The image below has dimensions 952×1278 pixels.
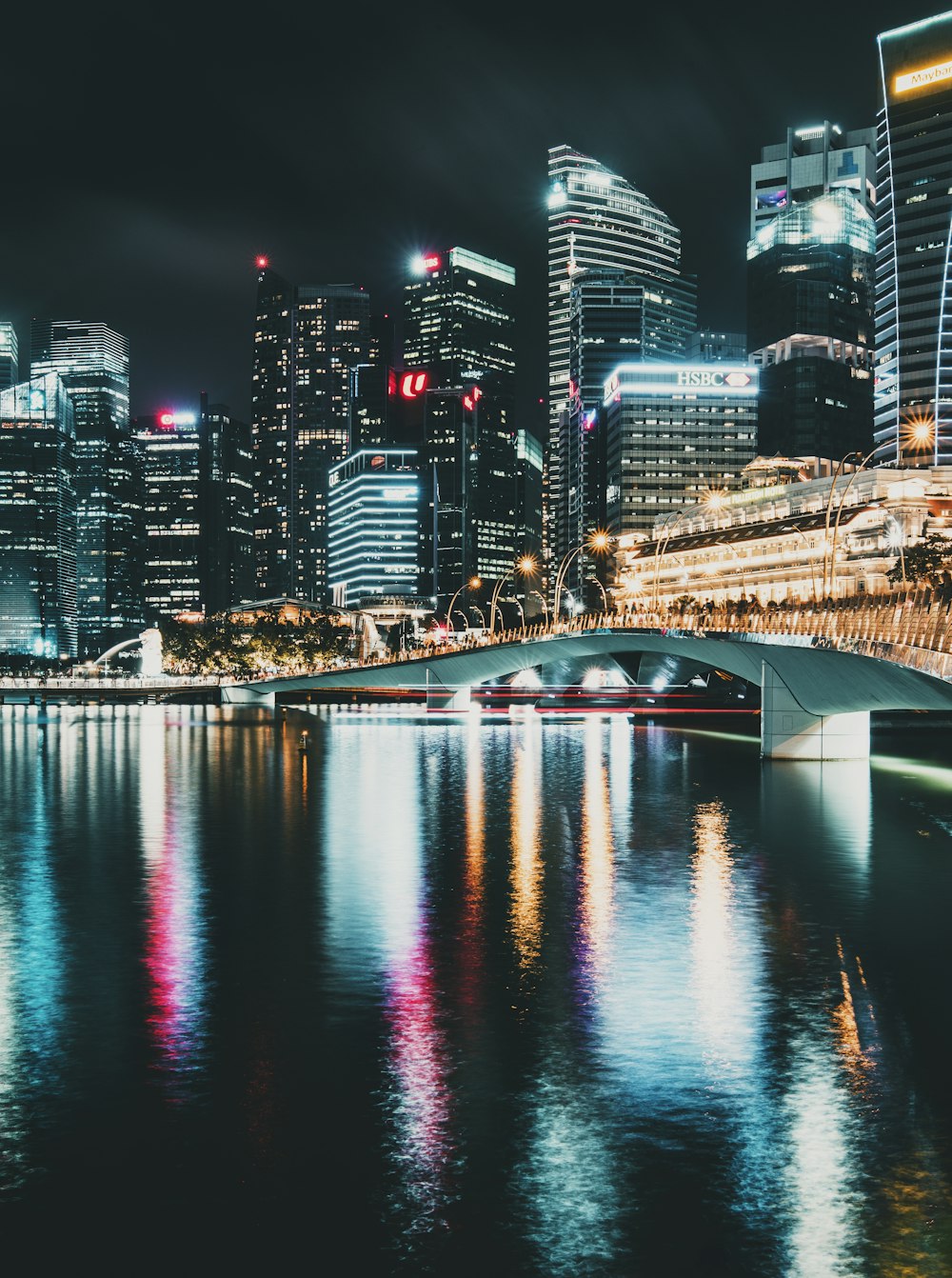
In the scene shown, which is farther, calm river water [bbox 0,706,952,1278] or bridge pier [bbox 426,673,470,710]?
bridge pier [bbox 426,673,470,710]

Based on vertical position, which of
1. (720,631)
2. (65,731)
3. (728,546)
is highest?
(728,546)

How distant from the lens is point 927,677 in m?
52.4

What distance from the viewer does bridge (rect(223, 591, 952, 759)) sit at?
49875 millimetres

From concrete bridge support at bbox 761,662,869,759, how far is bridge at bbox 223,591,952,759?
0.19 feet

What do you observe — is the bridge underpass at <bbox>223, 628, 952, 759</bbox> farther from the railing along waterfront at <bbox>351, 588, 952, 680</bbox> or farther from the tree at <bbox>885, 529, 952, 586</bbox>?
the tree at <bbox>885, 529, 952, 586</bbox>

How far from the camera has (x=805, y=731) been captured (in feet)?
263

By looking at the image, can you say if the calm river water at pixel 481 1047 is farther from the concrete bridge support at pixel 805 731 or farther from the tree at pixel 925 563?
the tree at pixel 925 563

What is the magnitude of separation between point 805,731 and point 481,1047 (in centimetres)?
6135

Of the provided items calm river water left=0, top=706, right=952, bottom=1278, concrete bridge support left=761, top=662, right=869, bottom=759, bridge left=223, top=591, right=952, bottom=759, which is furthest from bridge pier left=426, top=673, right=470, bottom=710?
calm river water left=0, top=706, right=952, bottom=1278

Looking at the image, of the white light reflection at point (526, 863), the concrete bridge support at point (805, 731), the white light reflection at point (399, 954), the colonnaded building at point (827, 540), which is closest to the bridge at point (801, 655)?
the concrete bridge support at point (805, 731)

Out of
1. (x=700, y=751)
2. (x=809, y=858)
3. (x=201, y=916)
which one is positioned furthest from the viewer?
(x=700, y=751)

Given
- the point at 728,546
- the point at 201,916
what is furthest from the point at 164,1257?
the point at 728,546

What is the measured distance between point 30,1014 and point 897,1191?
1585 centimetres

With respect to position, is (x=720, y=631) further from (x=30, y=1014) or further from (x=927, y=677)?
(x=30, y=1014)
